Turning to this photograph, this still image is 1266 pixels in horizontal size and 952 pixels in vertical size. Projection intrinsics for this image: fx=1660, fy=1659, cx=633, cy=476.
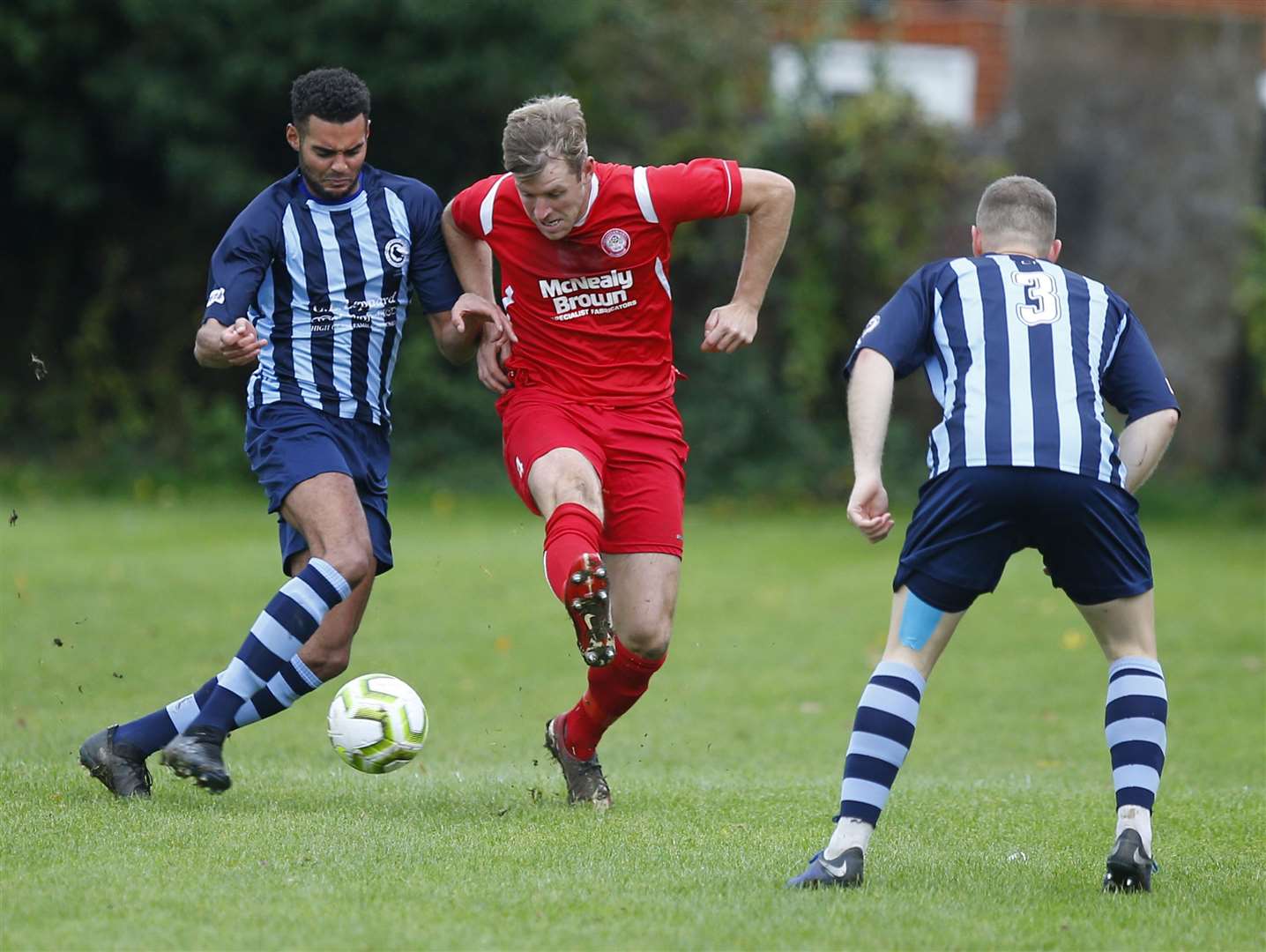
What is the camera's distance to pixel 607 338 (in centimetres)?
627

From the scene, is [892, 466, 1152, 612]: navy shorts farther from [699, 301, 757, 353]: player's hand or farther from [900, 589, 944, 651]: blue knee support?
[699, 301, 757, 353]: player's hand

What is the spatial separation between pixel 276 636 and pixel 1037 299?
2.84 meters

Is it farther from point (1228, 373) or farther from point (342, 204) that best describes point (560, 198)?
point (1228, 373)

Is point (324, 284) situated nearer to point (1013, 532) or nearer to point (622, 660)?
point (622, 660)

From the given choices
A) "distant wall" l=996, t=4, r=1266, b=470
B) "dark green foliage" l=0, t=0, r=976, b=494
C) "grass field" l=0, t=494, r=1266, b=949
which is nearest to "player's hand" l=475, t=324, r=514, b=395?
"grass field" l=0, t=494, r=1266, b=949

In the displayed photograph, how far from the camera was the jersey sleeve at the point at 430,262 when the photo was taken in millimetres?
6355

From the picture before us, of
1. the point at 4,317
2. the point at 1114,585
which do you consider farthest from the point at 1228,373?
the point at 1114,585

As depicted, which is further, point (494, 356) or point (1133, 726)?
point (494, 356)

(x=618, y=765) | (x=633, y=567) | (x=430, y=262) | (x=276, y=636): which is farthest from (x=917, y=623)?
(x=618, y=765)

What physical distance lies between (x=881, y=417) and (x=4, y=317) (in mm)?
17603

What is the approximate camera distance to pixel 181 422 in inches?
779

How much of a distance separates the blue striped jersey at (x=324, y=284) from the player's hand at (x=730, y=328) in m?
1.22

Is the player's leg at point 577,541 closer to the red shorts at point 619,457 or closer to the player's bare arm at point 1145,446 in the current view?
the red shorts at point 619,457

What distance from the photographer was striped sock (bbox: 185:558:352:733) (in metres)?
5.80
